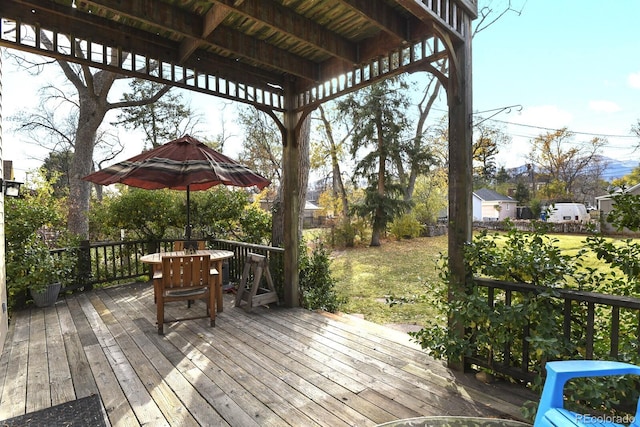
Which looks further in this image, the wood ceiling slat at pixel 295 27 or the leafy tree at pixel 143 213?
the leafy tree at pixel 143 213

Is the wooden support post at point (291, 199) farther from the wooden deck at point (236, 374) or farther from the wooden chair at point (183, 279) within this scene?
the wooden chair at point (183, 279)

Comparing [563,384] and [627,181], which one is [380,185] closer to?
[627,181]

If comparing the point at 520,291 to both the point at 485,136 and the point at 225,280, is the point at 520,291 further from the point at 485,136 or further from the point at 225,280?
the point at 485,136

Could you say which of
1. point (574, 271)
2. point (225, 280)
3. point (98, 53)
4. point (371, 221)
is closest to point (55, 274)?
point (225, 280)

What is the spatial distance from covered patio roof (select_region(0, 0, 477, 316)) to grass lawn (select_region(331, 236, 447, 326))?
158 centimetres

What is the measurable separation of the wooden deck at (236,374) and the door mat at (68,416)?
79mm

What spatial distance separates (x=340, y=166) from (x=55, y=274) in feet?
43.9

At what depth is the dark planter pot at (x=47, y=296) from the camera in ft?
14.5

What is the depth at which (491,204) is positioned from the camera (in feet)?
106

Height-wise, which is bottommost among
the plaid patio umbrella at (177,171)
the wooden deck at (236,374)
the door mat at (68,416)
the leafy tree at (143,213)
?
the wooden deck at (236,374)

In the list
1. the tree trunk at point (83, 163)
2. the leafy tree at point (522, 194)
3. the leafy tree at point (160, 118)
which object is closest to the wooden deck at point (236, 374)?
the tree trunk at point (83, 163)

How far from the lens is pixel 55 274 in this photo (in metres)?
4.52

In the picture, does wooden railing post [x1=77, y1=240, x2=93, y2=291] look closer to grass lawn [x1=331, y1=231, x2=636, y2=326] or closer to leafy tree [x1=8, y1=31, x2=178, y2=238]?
grass lawn [x1=331, y1=231, x2=636, y2=326]

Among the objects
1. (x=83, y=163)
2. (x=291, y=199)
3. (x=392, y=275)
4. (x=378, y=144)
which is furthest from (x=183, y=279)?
(x=378, y=144)
